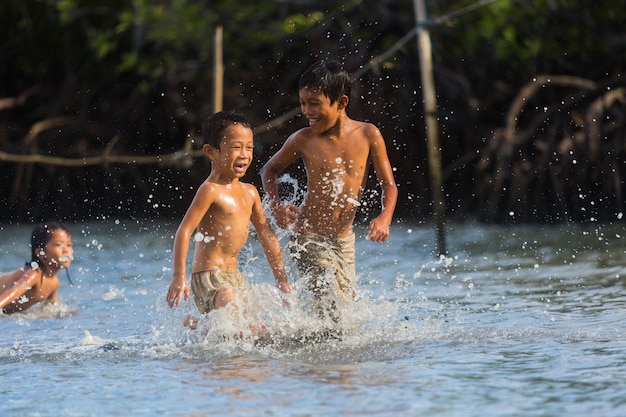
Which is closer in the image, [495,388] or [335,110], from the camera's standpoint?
[495,388]

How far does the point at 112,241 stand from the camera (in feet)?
34.1

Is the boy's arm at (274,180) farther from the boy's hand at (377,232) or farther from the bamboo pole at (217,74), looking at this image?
the bamboo pole at (217,74)

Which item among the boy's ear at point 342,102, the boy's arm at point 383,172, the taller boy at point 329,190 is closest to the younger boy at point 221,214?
the taller boy at point 329,190

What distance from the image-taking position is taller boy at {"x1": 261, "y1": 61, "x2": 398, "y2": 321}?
5.05 m

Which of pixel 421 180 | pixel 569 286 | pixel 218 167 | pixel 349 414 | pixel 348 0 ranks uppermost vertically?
pixel 348 0

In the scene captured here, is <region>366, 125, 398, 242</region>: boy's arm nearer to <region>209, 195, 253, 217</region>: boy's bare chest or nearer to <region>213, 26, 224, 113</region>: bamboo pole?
<region>209, 195, 253, 217</region>: boy's bare chest

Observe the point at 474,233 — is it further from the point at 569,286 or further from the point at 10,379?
the point at 10,379

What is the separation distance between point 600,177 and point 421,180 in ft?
7.40

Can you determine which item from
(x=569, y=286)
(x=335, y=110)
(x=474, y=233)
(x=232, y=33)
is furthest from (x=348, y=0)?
(x=335, y=110)

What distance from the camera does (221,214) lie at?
191 inches

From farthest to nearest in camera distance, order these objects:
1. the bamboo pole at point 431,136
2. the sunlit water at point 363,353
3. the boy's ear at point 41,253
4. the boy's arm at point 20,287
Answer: the bamboo pole at point 431,136 → the boy's ear at point 41,253 → the boy's arm at point 20,287 → the sunlit water at point 363,353

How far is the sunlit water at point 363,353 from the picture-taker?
3855 millimetres

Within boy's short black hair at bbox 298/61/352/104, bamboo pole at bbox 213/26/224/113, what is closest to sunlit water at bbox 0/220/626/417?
boy's short black hair at bbox 298/61/352/104

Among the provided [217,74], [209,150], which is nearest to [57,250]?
[209,150]
